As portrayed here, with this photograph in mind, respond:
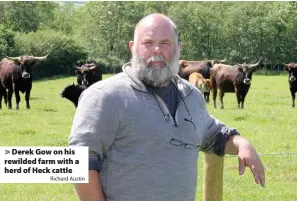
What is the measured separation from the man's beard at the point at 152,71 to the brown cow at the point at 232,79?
20016 millimetres

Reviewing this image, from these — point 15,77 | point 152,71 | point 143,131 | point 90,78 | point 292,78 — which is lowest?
point 292,78

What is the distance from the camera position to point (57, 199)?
25.3 ft

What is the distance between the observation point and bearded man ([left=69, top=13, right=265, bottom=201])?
3.35m

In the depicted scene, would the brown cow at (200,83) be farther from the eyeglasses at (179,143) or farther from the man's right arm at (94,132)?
the man's right arm at (94,132)

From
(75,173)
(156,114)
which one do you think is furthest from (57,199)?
(156,114)

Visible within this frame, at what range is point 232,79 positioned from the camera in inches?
965

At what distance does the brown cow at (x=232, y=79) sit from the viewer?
77.5ft

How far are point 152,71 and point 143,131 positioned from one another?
0.37m

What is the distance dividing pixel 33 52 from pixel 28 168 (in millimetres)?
52660

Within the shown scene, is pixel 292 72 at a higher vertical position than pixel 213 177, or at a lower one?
lower

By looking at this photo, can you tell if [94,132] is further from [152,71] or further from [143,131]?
[152,71]

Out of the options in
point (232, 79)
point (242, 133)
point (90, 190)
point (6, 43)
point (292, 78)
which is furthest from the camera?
point (6, 43)

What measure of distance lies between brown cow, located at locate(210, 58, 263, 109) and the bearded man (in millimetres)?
19979

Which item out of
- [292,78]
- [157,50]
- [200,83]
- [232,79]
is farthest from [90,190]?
[292,78]
